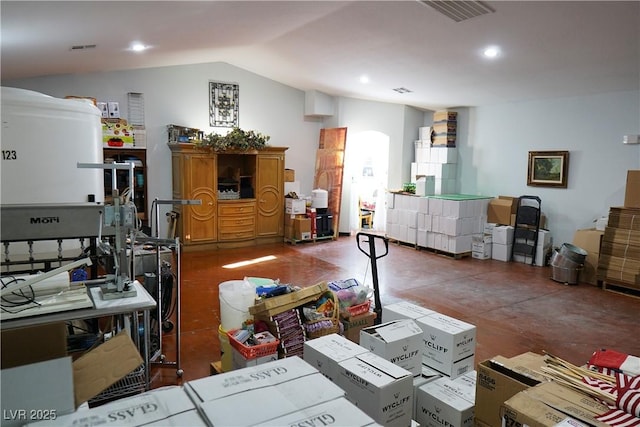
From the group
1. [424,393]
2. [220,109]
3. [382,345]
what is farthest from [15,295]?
[220,109]

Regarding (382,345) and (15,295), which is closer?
(15,295)

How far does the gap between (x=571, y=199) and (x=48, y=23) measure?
7.08 m

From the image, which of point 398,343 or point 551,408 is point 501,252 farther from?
point 551,408

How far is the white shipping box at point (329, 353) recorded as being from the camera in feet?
7.07

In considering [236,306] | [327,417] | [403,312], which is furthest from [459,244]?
[327,417]

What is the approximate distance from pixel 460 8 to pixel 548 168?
→ 3.93 metres

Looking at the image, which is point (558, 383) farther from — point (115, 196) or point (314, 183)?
point (314, 183)

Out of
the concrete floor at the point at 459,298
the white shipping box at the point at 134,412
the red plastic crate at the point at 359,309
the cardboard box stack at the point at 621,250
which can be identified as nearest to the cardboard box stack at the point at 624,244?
the cardboard box stack at the point at 621,250

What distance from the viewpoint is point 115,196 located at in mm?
2191

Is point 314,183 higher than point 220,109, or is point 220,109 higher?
point 220,109

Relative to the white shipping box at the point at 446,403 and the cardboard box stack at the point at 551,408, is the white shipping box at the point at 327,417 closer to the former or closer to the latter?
the cardboard box stack at the point at 551,408

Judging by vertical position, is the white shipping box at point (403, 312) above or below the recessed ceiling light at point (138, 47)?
below

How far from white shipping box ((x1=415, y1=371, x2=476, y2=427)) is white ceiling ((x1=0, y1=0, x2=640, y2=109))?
3349 mm

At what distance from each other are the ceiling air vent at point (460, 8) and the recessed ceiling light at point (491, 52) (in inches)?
34.9
